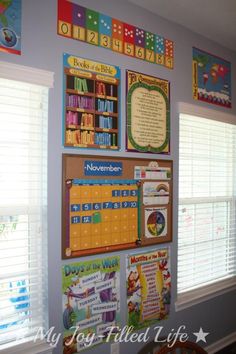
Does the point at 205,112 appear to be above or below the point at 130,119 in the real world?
above

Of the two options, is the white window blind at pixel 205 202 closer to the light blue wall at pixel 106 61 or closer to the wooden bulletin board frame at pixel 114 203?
the light blue wall at pixel 106 61

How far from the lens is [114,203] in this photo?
6.03 ft

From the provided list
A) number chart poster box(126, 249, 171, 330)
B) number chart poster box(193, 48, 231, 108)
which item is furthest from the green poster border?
number chart poster box(126, 249, 171, 330)

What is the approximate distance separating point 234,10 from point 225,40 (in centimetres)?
49

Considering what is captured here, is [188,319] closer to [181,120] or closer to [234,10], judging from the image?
[181,120]

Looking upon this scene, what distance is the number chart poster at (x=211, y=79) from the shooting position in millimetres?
2350

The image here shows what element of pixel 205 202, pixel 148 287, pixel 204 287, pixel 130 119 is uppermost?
pixel 130 119

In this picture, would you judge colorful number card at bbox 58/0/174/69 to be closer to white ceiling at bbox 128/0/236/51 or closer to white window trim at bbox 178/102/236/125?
white ceiling at bbox 128/0/236/51

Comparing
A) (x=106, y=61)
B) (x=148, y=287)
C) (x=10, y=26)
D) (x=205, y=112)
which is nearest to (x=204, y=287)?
(x=148, y=287)

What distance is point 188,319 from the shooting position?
7.51 feet

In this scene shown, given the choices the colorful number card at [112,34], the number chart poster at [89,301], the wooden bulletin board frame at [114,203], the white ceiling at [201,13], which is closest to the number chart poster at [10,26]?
the colorful number card at [112,34]

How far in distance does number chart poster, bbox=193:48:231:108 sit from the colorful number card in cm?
31

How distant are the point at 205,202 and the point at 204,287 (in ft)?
2.33

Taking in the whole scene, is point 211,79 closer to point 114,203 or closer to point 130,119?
point 130,119
